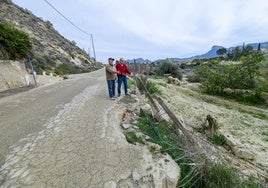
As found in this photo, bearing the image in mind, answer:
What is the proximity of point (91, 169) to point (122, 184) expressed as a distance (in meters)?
0.62

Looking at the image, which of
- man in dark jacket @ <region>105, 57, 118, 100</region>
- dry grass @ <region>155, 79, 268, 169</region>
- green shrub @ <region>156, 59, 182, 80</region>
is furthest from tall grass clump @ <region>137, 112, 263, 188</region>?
green shrub @ <region>156, 59, 182, 80</region>

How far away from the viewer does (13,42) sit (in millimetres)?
10422

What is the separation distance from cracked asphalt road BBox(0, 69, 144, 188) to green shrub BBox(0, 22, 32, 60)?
606cm

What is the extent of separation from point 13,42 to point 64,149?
973cm

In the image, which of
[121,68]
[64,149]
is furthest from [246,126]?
[64,149]

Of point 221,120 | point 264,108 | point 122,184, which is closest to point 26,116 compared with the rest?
point 122,184

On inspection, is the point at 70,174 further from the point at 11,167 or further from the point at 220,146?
the point at 220,146

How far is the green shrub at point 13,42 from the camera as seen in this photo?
9.99 metres

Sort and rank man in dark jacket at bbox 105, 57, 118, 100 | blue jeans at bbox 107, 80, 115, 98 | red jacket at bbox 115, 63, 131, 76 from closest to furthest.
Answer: man in dark jacket at bbox 105, 57, 118, 100
blue jeans at bbox 107, 80, 115, 98
red jacket at bbox 115, 63, 131, 76

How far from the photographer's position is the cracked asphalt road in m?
2.81

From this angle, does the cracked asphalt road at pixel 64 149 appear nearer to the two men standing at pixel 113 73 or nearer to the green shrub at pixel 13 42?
the two men standing at pixel 113 73

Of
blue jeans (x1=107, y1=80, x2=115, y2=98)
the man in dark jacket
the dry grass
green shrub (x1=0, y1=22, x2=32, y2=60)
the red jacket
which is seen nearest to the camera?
the dry grass

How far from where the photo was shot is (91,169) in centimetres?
299

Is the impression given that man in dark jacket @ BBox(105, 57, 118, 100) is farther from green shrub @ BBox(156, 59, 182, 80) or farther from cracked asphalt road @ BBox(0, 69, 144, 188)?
green shrub @ BBox(156, 59, 182, 80)
